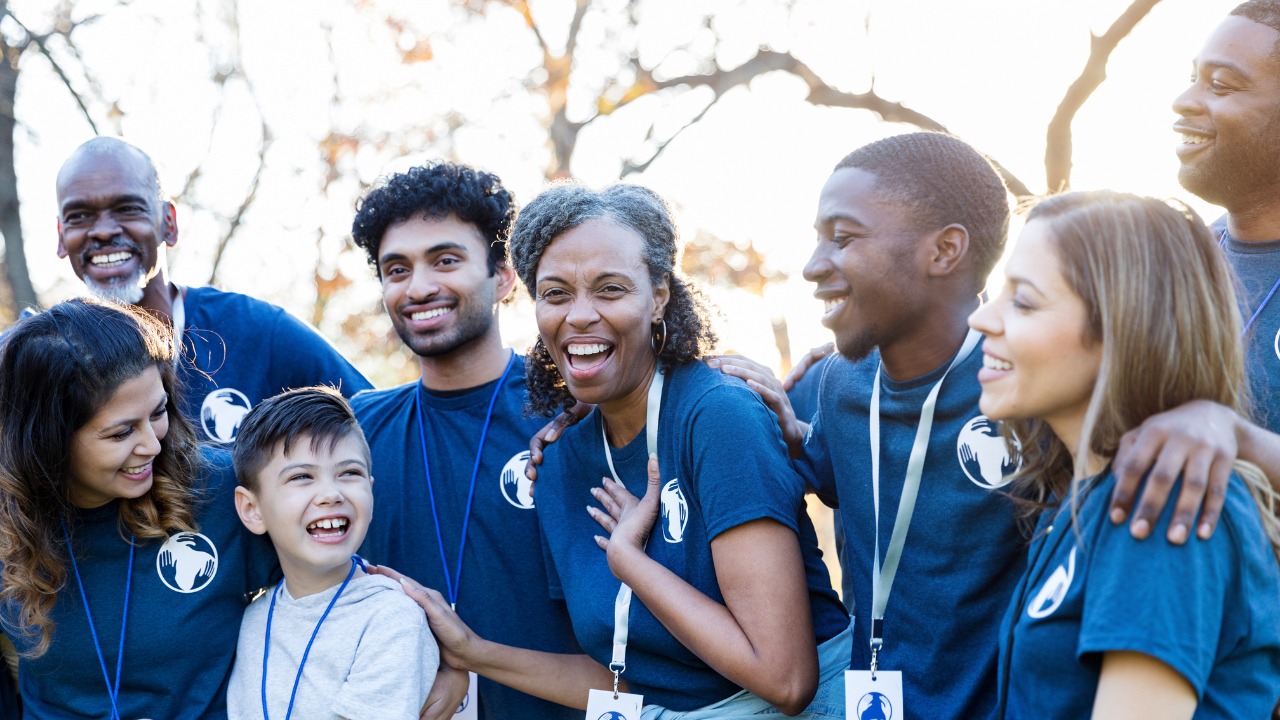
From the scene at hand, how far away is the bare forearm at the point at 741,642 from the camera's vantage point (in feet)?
8.46

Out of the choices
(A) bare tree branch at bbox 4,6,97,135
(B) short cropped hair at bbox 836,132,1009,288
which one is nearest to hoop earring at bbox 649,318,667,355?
(B) short cropped hair at bbox 836,132,1009,288

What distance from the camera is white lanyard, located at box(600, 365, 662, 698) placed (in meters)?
2.88

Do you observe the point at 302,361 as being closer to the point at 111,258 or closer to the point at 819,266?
the point at 111,258

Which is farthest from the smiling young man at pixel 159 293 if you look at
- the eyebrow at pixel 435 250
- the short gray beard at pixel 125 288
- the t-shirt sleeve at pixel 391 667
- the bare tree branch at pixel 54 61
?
the bare tree branch at pixel 54 61

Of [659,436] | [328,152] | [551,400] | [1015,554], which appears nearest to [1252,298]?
[1015,554]

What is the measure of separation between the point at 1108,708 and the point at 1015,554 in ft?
2.66

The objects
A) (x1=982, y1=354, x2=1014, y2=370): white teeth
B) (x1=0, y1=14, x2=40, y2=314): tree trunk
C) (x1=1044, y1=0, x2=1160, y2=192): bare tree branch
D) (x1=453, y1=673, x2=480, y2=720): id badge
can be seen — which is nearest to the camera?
(x1=982, y1=354, x2=1014, y2=370): white teeth

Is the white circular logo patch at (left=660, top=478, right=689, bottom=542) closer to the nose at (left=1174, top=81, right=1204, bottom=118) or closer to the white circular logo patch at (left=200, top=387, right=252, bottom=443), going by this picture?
the nose at (left=1174, top=81, right=1204, bottom=118)

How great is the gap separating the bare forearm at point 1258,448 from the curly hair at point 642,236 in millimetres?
1575

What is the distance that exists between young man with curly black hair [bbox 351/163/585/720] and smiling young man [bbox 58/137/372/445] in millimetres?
399

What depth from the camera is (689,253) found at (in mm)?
12859

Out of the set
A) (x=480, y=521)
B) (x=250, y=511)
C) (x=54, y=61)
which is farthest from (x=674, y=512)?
(x=54, y=61)

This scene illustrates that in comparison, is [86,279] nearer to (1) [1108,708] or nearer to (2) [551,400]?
(2) [551,400]

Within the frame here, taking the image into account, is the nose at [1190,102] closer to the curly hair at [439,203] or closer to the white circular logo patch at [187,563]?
the curly hair at [439,203]
